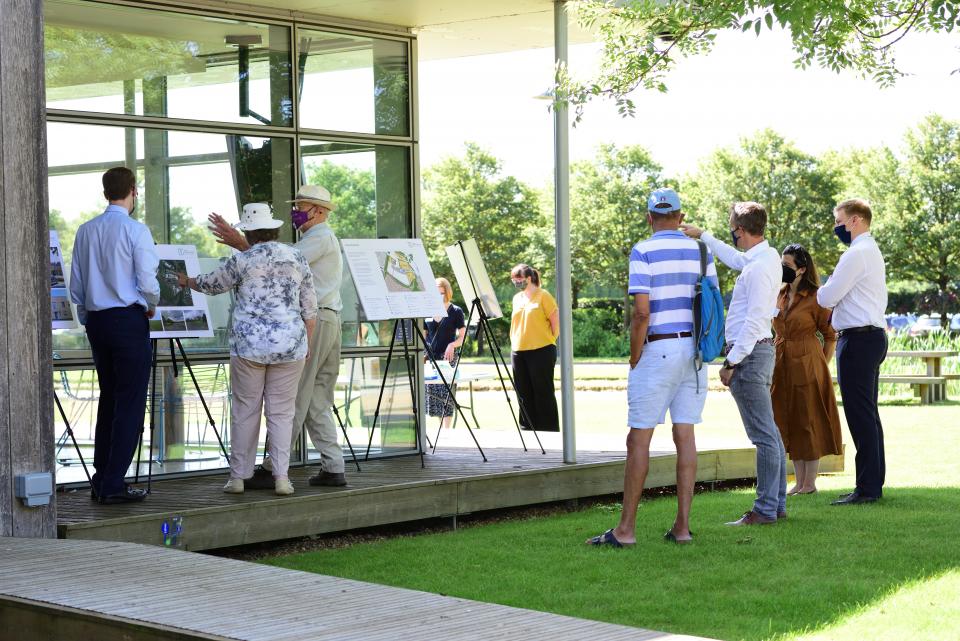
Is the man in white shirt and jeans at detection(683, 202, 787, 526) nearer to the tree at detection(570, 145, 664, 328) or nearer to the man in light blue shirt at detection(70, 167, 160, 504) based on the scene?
the man in light blue shirt at detection(70, 167, 160, 504)

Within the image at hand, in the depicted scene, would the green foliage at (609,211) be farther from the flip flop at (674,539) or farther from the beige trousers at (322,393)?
the flip flop at (674,539)

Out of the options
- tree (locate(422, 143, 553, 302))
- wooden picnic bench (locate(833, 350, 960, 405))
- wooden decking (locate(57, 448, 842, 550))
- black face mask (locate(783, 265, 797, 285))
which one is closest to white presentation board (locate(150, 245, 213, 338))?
wooden decking (locate(57, 448, 842, 550))

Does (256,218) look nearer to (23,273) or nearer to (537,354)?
(23,273)

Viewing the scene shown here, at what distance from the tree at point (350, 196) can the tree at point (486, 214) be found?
3912 centimetres

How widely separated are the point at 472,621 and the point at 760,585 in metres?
2.16

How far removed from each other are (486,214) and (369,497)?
43196mm

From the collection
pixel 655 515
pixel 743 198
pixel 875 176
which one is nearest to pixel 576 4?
pixel 655 515

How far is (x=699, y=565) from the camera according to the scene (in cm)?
656

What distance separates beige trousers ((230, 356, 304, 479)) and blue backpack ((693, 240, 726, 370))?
2.42m

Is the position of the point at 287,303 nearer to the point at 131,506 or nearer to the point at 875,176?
the point at 131,506

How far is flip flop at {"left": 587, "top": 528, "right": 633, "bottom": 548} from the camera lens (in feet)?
23.4

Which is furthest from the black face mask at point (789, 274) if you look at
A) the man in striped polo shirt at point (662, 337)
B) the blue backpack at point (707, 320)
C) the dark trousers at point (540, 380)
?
the dark trousers at point (540, 380)

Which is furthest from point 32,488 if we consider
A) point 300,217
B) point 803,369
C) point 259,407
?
Answer: point 803,369

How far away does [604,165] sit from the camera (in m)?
53.3
